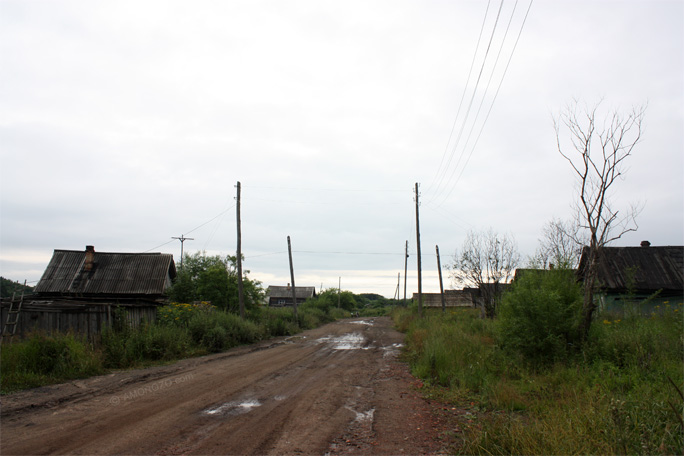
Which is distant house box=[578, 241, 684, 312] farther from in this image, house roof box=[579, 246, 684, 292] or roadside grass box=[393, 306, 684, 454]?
roadside grass box=[393, 306, 684, 454]

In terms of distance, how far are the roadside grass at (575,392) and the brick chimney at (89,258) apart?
87.3ft

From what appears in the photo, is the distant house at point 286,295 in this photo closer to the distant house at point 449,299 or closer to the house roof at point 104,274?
the distant house at point 449,299

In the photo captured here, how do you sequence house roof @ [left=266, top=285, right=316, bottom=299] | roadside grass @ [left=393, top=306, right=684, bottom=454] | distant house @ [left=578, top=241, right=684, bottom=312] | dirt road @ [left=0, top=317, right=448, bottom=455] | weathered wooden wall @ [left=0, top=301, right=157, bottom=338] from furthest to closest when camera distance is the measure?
house roof @ [left=266, top=285, right=316, bottom=299] → distant house @ [left=578, top=241, right=684, bottom=312] → weathered wooden wall @ [left=0, top=301, right=157, bottom=338] → dirt road @ [left=0, top=317, right=448, bottom=455] → roadside grass @ [left=393, top=306, right=684, bottom=454]

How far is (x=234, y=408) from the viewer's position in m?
6.77

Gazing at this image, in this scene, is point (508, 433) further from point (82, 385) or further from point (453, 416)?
point (82, 385)

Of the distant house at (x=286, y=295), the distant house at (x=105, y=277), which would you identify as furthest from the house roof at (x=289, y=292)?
the distant house at (x=105, y=277)

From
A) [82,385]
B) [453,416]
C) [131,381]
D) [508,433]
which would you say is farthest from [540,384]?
[82,385]

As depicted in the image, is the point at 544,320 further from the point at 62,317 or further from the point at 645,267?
the point at 645,267

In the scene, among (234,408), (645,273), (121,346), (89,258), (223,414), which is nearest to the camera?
(223,414)

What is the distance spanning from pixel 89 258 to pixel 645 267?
37.1 meters

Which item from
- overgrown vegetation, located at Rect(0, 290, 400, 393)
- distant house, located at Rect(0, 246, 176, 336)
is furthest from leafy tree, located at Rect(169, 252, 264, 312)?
overgrown vegetation, located at Rect(0, 290, 400, 393)

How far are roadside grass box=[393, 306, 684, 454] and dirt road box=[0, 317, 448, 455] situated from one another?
2.97 feet

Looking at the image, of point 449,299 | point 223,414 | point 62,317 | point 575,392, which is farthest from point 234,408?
point 449,299

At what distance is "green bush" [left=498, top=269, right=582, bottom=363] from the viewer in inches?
349
